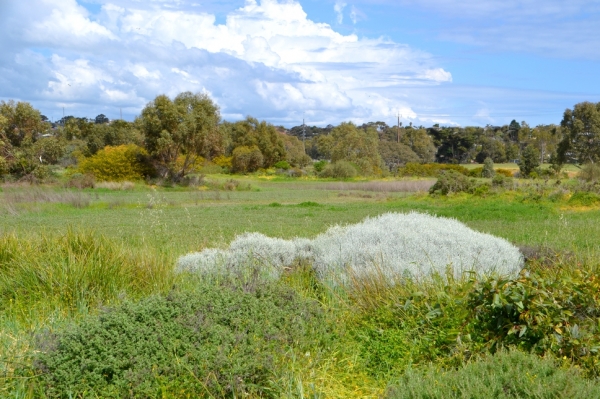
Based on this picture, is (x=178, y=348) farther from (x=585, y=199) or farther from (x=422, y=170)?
(x=422, y=170)

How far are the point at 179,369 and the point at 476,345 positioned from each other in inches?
96.6

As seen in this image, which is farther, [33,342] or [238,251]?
[238,251]

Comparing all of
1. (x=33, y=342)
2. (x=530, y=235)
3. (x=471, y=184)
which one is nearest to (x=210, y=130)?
(x=471, y=184)

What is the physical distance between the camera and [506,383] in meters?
3.60

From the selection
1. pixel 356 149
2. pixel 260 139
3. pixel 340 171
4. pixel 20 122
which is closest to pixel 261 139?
pixel 260 139

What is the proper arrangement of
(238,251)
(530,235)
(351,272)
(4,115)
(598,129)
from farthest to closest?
(598,129) < (4,115) < (530,235) < (238,251) < (351,272)

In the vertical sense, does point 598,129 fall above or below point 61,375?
above

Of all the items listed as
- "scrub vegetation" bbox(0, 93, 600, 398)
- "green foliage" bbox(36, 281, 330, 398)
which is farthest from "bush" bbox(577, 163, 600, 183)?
"green foliage" bbox(36, 281, 330, 398)

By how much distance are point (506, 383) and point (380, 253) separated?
3.79 metres

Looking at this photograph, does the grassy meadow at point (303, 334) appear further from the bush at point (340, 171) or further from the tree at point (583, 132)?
the tree at point (583, 132)

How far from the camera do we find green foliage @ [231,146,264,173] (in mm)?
68562

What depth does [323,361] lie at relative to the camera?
491 centimetres

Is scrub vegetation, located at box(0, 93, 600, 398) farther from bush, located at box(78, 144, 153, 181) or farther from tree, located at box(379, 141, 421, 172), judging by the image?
tree, located at box(379, 141, 421, 172)

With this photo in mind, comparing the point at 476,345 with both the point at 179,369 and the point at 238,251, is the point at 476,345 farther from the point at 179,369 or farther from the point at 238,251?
the point at 238,251
